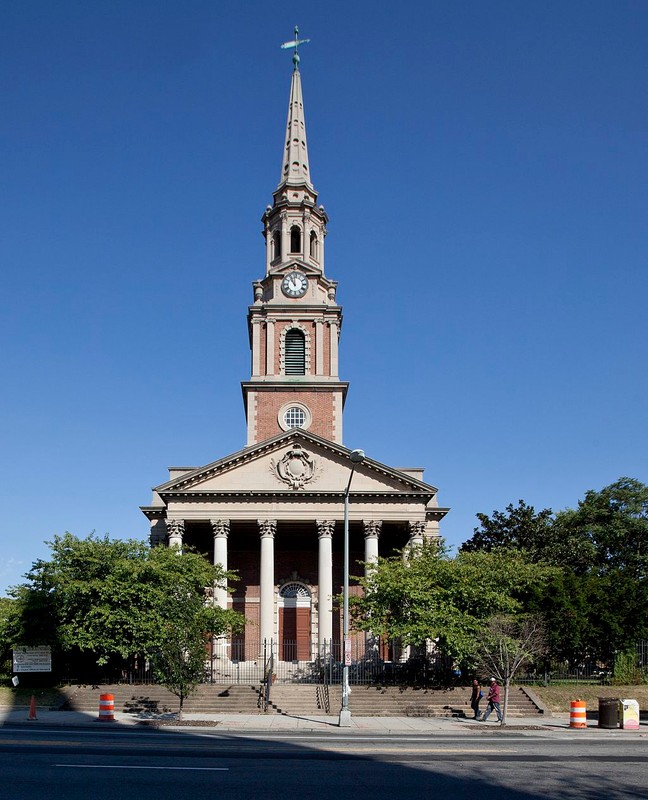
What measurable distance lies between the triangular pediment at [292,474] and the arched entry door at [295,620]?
24.3 feet

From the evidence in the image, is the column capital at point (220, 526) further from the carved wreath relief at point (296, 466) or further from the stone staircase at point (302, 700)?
the stone staircase at point (302, 700)

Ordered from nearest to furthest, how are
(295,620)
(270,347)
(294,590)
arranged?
(295,620), (294,590), (270,347)

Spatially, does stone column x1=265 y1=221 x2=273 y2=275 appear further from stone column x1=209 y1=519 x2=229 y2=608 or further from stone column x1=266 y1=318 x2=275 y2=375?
stone column x1=209 y1=519 x2=229 y2=608

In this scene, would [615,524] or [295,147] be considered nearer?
[295,147]

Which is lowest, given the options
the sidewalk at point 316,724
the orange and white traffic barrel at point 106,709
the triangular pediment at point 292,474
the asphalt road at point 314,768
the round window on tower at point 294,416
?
the sidewalk at point 316,724

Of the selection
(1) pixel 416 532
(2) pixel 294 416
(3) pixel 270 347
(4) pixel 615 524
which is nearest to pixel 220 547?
(1) pixel 416 532

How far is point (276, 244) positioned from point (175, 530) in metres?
23.1

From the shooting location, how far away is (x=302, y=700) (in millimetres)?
39000

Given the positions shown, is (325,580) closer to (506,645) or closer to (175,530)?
(175,530)

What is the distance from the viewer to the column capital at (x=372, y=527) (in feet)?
167

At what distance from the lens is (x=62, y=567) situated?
44.1m

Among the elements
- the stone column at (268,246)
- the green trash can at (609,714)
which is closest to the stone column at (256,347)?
the stone column at (268,246)

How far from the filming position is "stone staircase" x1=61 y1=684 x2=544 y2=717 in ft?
122

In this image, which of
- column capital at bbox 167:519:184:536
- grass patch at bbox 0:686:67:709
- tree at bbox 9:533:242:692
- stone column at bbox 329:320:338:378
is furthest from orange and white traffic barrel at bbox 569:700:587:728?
stone column at bbox 329:320:338:378
